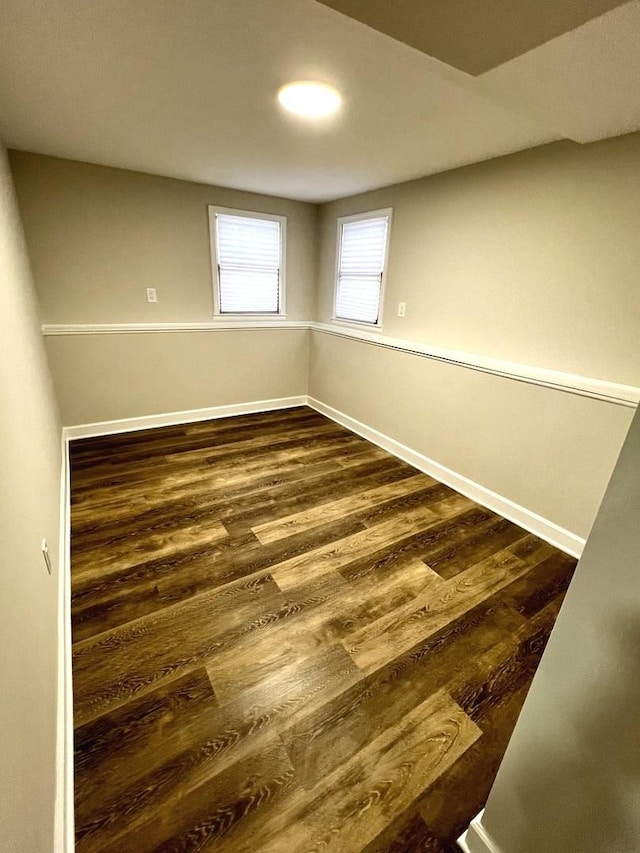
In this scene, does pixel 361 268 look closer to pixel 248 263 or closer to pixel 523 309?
pixel 248 263

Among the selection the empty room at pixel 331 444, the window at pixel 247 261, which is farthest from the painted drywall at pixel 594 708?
the window at pixel 247 261

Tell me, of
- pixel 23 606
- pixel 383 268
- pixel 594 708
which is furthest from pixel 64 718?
pixel 383 268

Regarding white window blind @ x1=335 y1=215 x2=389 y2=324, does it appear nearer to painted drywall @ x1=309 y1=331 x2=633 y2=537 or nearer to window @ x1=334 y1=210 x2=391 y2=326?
window @ x1=334 y1=210 x2=391 y2=326

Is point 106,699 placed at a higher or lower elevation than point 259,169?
lower

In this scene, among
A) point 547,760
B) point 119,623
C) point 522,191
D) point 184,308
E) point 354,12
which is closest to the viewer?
point 547,760

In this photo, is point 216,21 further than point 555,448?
No

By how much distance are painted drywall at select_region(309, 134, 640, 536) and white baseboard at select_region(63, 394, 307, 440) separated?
4.99 feet

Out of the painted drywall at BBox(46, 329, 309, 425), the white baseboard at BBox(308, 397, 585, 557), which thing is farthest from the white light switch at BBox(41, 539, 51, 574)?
the white baseboard at BBox(308, 397, 585, 557)

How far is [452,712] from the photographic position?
1321mm

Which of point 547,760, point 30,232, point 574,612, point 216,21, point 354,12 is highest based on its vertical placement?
point 216,21

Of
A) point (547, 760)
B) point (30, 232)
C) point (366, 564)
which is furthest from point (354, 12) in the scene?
point (30, 232)

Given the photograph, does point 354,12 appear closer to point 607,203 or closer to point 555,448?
point 607,203

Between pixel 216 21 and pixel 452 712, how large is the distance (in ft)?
8.15

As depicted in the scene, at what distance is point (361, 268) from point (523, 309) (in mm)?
1755
